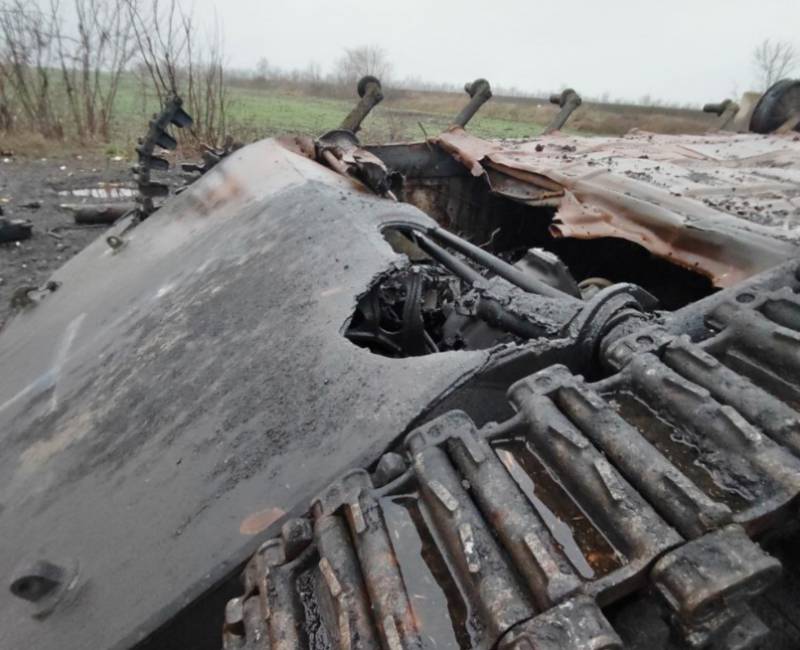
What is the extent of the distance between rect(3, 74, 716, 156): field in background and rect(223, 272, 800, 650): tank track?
11107 mm

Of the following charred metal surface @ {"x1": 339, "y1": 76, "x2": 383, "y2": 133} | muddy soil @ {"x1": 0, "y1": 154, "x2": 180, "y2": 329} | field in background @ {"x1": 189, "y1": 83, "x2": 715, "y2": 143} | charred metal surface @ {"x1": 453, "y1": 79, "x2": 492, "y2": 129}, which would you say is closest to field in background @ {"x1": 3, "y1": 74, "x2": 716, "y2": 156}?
field in background @ {"x1": 189, "y1": 83, "x2": 715, "y2": 143}

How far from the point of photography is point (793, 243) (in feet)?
7.29

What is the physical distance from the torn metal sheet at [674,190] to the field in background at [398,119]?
787cm

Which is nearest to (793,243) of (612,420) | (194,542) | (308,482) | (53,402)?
(612,420)

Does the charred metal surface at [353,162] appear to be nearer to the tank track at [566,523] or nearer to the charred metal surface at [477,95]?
the tank track at [566,523]

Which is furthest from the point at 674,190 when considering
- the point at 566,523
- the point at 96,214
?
the point at 96,214

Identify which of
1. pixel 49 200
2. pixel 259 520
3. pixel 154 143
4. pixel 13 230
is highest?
pixel 154 143

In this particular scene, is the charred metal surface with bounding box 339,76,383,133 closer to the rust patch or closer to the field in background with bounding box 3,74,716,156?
the rust patch

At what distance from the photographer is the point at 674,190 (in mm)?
3025

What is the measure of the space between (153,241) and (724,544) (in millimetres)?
3065

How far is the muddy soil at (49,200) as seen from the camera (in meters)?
6.25

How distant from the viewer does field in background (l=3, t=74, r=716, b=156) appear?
1429cm

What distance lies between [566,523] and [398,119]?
20.9m

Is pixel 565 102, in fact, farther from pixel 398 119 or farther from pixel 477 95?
pixel 398 119
